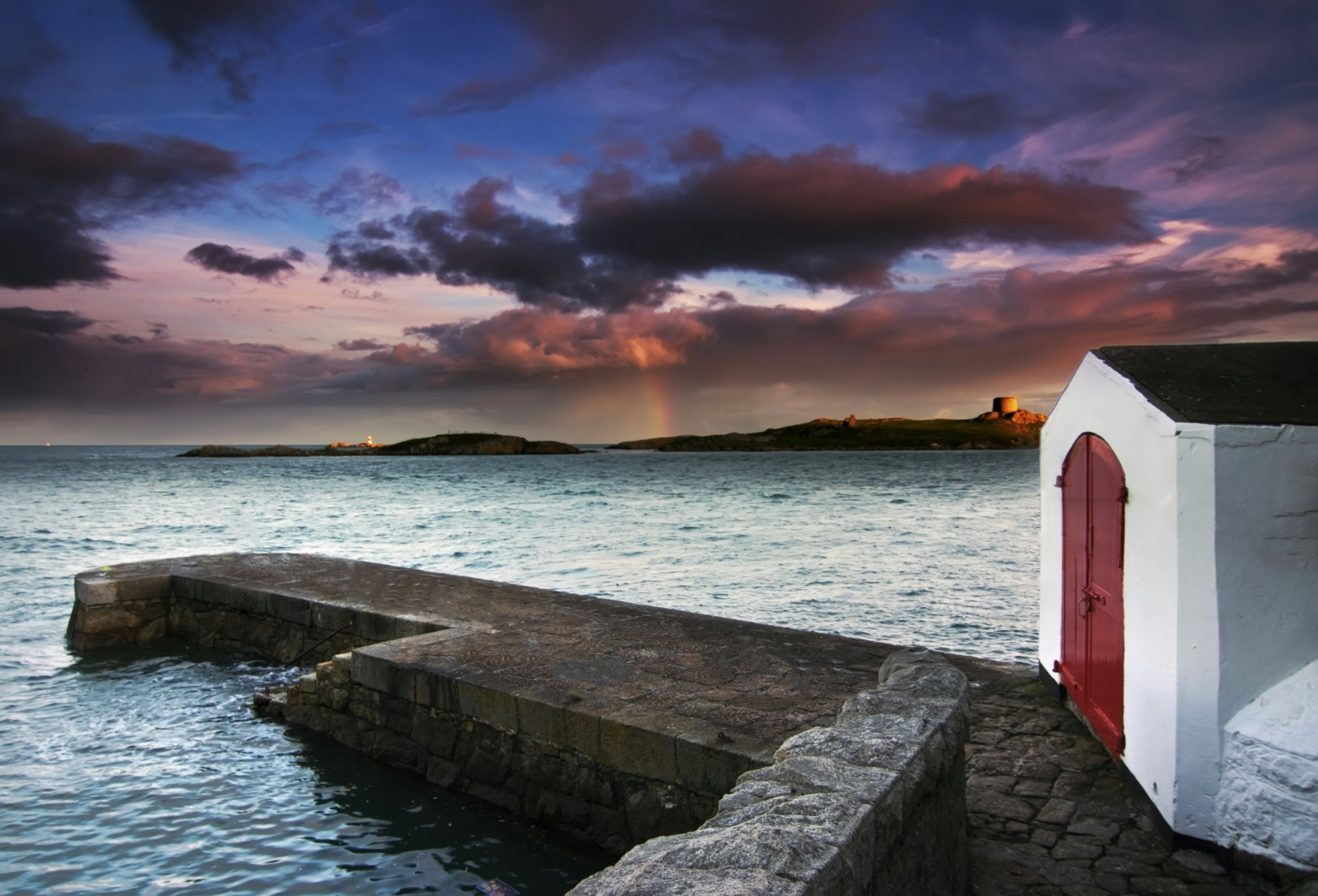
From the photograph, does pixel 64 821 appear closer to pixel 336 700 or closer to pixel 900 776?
pixel 336 700

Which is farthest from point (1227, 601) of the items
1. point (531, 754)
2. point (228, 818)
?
point (228, 818)

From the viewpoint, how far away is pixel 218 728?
24.0 ft

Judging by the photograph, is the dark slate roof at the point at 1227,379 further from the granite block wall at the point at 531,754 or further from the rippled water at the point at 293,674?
the rippled water at the point at 293,674

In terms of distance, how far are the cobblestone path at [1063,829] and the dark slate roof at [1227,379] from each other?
204 cm

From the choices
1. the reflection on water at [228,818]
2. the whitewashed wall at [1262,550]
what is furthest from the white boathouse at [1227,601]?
the reflection on water at [228,818]

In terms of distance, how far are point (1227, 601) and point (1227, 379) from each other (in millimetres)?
1253

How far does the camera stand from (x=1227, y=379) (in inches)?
159

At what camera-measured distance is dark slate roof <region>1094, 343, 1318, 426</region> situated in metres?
3.64

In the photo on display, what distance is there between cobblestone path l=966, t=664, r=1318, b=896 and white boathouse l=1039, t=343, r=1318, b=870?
155 mm

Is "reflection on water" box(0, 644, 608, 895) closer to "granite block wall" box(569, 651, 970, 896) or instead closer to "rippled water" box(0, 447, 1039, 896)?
"rippled water" box(0, 447, 1039, 896)

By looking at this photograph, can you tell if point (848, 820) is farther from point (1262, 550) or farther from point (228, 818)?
point (228, 818)

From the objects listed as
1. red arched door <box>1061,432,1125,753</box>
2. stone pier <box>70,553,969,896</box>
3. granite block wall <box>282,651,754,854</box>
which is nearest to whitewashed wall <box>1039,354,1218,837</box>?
red arched door <box>1061,432,1125,753</box>

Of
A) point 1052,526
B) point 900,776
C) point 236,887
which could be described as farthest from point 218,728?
point 1052,526

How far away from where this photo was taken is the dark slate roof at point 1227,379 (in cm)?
364
